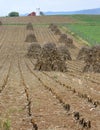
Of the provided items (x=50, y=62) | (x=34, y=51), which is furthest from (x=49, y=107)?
(x=34, y=51)

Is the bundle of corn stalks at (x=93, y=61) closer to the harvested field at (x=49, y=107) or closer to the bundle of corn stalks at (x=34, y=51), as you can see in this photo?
the harvested field at (x=49, y=107)

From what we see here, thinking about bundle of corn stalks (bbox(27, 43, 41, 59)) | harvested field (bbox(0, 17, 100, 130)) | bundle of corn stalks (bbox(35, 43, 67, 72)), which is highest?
harvested field (bbox(0, 17, 100, 130))

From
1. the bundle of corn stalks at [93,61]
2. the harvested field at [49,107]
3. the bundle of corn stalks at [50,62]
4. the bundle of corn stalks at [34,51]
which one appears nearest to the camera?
the harvested field at [49,107]

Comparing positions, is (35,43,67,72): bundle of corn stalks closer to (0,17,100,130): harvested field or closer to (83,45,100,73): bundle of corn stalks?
(83,45,100,73): bundle of corn stalks

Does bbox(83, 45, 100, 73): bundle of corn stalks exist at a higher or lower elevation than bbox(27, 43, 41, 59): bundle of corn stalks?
higher

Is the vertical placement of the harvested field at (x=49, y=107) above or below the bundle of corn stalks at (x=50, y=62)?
above

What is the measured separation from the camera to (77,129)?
28.6 feet

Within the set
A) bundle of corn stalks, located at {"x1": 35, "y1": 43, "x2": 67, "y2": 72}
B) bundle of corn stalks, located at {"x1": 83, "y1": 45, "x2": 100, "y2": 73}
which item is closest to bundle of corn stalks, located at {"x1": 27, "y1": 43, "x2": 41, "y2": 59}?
bundle of corn stalks, located at {"x1": 35, "y1": 43, "x2": 67, "y2": 72}

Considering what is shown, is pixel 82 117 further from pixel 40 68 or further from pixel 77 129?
pixel 40 68

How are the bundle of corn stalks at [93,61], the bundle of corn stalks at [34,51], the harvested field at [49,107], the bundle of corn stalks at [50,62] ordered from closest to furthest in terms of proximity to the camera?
1. the harvested field at [49,107]
2. the bundle of corn stalks at [93,61]
3. the bundle of corn stalks at [50,62]
4. the bundle of corn stalks at [34,51]

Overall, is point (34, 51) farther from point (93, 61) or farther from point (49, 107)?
point (49, 107)

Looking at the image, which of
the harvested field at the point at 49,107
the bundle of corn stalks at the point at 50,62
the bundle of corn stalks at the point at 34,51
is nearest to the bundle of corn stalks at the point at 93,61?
the bundle of corn stalks at the point at 50,62

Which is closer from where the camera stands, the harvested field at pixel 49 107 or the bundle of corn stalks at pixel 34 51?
the harvested field at pixel 49 107


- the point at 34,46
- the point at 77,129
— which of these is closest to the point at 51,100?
the point at 77,129
